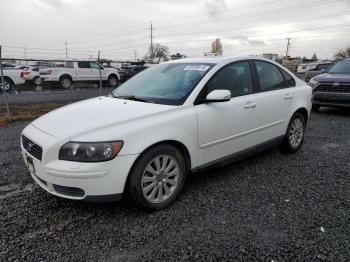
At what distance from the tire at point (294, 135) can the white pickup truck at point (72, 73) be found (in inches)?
602

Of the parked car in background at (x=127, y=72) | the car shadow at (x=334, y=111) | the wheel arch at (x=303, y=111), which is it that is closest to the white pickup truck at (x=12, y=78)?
the parked car in background at (x=127, y=72)

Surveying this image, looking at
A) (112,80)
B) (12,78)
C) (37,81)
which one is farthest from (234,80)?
(37,81)

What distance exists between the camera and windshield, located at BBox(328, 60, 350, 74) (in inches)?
393

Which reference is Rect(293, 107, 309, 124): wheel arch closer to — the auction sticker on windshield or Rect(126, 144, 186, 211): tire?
the auction sticker on windshield

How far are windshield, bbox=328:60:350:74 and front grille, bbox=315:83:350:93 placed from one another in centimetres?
90

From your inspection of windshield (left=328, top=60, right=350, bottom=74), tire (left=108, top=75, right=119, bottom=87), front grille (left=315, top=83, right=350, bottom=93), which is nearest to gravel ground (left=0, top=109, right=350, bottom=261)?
front grille (left=315, top=83, right=350, bottom=93)

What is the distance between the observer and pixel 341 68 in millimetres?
10211

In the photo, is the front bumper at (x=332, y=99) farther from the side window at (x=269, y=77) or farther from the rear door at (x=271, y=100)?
the side window at (x=269, y=77)

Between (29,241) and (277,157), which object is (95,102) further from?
(277,157)

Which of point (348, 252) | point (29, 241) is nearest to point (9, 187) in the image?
point (29, 241)

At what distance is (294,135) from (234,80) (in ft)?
5.86

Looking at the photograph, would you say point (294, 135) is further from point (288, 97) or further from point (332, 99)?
point (332, 99)

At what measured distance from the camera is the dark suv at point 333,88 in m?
9.16

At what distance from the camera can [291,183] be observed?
13.9 ft
